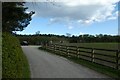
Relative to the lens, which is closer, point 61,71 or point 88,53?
point 61,71

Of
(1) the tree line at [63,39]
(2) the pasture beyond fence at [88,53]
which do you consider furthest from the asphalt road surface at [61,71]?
(1) the tree line at [63,39]

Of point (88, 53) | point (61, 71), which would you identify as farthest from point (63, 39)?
point (61, 71)

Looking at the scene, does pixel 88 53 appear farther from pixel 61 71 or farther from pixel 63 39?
pixel 63 39

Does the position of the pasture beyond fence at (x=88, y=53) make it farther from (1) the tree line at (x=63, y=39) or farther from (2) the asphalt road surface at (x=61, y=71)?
(1) the tree line at (x=63, y=39)

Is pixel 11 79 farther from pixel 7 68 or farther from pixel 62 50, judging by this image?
pixel 62 50

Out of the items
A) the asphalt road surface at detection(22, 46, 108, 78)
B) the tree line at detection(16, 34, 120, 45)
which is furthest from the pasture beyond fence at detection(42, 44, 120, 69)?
the tree line at detection(16, 34, 120, 45)

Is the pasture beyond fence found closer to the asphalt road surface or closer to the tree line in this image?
the asphalt road surface

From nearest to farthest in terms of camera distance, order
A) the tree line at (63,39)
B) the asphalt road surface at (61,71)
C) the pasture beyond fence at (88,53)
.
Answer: the asphalt road surface at (61,71) → the pasture beyond fence at (88,53) → the tree line at (63,39)

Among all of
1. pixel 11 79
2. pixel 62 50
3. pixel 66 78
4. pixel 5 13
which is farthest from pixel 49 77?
pixel 62 50

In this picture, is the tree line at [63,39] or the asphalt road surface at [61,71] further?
the tree line at [63,39]

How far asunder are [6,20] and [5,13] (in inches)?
39.4

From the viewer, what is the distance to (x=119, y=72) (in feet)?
49.8

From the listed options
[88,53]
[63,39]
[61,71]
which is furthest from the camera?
[63,39]

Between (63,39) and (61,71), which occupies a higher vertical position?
(63,39)
